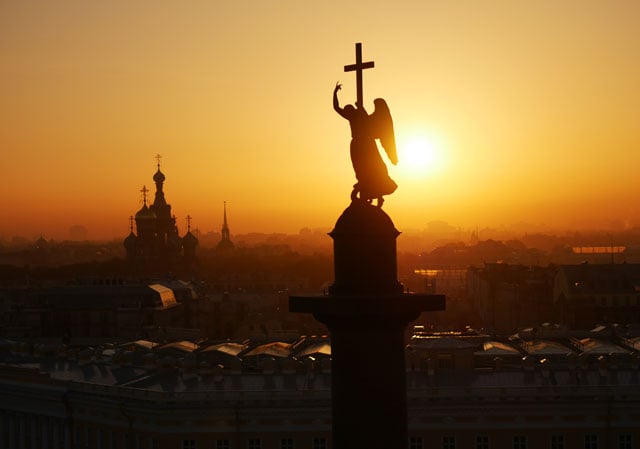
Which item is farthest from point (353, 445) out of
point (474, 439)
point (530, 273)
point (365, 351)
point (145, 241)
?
point (145, 241)

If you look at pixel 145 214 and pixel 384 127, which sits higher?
pixel 145 214

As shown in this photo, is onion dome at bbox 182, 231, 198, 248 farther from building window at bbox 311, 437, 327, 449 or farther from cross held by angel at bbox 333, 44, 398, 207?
cross held by angel at bbox 333, 44, 398, 207

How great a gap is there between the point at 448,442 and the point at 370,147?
21686 mm

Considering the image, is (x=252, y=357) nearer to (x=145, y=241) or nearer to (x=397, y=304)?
(x=397, y=304)

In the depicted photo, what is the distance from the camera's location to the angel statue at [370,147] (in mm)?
13477

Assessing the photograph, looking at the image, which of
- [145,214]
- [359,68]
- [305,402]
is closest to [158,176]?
[145,214]

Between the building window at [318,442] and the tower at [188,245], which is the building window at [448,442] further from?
the tower at [188,245]

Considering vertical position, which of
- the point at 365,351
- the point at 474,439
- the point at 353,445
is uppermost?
the point at 365,351

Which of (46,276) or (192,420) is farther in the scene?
(46,276)

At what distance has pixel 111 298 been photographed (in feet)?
254

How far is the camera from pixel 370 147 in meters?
13.6

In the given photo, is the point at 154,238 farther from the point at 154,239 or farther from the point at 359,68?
the point at 359,68

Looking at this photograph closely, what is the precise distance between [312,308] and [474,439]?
71.4ft

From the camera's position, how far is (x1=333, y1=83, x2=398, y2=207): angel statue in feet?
44.2
